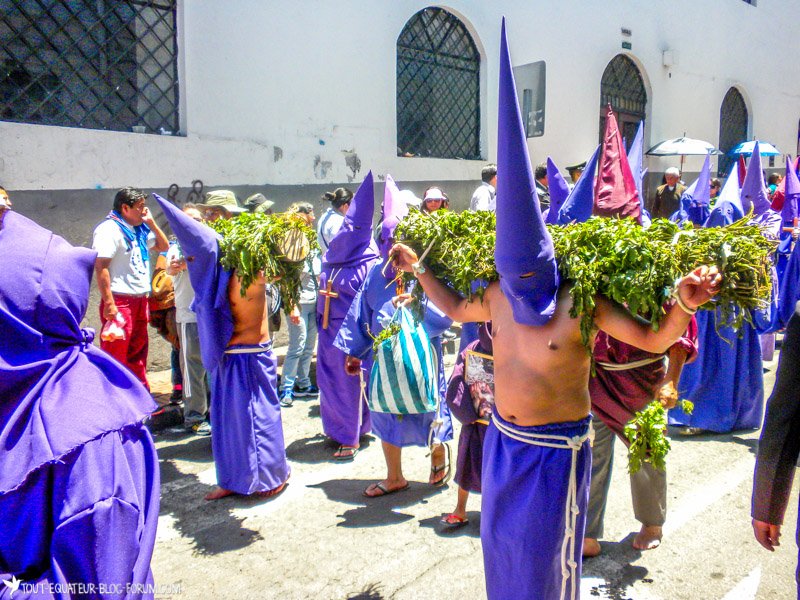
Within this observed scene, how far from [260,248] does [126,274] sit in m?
2.10

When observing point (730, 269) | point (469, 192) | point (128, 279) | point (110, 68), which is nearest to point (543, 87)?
point (469, 192)

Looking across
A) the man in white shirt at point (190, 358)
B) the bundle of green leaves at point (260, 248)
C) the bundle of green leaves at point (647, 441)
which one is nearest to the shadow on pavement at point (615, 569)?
the bundle of green leaves at point (647, 441)

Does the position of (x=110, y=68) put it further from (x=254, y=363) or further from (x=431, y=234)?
(x=431, y=234)

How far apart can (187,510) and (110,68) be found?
5039mm

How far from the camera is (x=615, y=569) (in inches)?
141

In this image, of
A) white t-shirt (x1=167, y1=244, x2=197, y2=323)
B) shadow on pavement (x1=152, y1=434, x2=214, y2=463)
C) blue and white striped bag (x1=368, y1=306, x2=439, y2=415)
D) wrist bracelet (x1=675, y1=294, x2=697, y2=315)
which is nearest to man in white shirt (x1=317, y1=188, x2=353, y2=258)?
white t-shirt (x1=167, y1=244, x2=197, y2=323)

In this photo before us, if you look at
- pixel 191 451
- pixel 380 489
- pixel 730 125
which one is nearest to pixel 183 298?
pixel 191 451

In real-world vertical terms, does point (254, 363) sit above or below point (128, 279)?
below

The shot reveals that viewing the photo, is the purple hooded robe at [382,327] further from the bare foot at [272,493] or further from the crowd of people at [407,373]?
the bare foot at [272,493]

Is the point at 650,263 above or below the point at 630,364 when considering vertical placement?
above

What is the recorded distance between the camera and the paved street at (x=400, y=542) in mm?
3432

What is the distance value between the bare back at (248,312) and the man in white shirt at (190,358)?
54.8 inches

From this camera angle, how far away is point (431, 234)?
298 cm

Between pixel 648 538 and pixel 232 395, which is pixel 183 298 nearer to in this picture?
pixel 232 395
